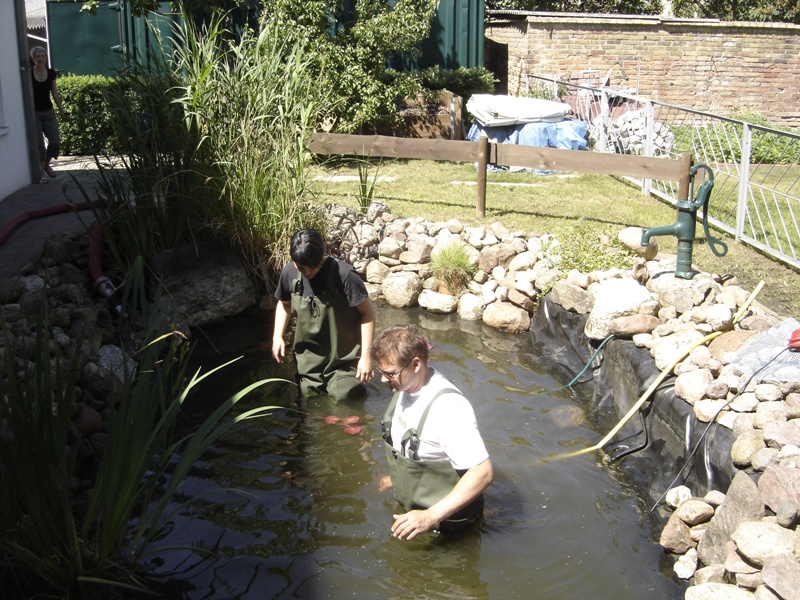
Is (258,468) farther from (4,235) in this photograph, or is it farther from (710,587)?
(4,235)

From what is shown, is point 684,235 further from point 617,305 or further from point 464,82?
point 464,82

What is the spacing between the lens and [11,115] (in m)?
10.9

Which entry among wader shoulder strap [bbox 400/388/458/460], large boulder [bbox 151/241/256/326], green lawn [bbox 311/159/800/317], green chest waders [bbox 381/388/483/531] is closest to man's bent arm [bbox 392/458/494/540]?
green chest waders [bbox 381/388/483/531]

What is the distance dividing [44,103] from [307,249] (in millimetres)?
7689

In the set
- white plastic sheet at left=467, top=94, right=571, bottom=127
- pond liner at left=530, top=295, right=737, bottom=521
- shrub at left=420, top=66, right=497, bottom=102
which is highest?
shrub at left=420, top=66, right=497, bottom=102

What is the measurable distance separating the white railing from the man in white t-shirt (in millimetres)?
5083

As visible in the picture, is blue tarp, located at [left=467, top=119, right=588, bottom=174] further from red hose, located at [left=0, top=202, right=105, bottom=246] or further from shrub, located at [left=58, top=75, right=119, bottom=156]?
shrub, located at [left=58, top=75, right=119, bottom=156]

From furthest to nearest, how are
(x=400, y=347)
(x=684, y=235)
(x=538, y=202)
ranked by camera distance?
1. (x=538, y=202)
2. (x=684, y=235)
3. (x=400, y=347)

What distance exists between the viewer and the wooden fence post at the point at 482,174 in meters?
9.77

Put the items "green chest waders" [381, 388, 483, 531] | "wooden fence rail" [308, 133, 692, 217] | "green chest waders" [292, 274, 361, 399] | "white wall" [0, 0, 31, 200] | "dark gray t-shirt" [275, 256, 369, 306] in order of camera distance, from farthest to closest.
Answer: "white wall" [0, 0, 31, 200] < "wooden fence rail" [308, 133, 692, 217] < "green chest waders" [292, 274, 361, 399] < "dark gray t-shirt" [275, 256, 369, 306] < "green chest waders" [381, 388, 483, 531]

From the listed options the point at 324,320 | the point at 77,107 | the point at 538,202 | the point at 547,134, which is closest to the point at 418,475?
the point at 324,320

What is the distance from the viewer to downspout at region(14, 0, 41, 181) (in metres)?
11.1

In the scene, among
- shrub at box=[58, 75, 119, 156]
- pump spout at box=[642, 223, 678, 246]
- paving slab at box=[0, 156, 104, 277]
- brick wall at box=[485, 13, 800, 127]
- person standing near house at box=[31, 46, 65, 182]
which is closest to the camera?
pump spout at box=[642, 223, 678, 246]

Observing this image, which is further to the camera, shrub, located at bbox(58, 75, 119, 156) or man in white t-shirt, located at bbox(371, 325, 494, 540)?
shrub, located at bbox(58, 75, 119, 156)
